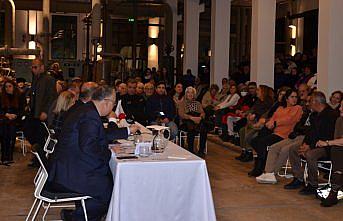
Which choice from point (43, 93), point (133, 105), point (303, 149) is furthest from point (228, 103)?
point (303, 149)

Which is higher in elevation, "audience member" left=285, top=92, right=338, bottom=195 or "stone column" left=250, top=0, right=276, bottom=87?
"stone column" left=250, top=0, right=276, bottom=87

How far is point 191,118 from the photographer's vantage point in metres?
9.07

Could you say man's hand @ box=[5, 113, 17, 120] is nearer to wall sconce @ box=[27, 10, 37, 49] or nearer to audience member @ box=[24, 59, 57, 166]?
audience member @ box=[24, 59, 57, 166]

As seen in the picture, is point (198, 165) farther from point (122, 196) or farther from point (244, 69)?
point (244, 69)

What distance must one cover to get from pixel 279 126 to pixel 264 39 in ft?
13.0

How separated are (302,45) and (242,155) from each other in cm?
1241

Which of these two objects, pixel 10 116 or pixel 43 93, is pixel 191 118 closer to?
pixel 43 93

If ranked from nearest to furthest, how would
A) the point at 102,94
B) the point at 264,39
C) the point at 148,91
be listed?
1. the point at 102,94
2. the point at 148,91
3. the point at 264,39

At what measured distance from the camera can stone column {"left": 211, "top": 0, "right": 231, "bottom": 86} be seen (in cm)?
1366

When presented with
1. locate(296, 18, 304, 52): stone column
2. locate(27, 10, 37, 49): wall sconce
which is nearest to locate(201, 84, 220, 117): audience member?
locate(296, 18, 304, 52): stone column

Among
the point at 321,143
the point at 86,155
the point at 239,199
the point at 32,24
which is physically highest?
the point at 32,24

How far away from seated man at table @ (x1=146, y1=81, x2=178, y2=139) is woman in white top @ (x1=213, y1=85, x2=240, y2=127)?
199 centimetres

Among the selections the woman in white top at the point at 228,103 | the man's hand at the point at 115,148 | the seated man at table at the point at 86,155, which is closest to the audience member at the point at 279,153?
the man's hand at the point at 115,148

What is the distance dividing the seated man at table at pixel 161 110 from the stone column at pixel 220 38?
4980mm
